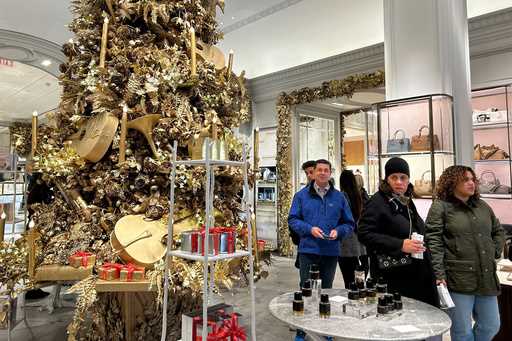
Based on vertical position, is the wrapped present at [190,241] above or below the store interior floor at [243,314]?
above

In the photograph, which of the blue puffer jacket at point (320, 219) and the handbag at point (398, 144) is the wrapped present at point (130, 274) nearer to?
the blue puffer jacket at point (320, 219)

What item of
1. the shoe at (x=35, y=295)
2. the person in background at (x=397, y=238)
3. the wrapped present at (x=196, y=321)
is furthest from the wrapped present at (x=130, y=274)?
the shoe at (x=35, y=295)

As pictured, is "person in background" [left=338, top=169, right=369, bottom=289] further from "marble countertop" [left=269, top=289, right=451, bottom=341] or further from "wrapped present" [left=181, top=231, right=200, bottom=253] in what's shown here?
"wrapped present" [left=181, top=231, right=200, bottom=253]

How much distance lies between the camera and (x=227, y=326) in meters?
1.74

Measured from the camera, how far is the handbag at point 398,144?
3273 mm

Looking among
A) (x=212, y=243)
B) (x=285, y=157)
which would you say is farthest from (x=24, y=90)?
(x=212, y=243)

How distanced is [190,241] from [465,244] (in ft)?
5.57

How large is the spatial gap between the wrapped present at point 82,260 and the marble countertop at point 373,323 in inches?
46.8

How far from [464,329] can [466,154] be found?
1.70m

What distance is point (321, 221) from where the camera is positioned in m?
3.03

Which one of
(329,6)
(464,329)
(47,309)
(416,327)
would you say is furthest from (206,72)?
(329,6)

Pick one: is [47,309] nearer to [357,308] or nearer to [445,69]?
[357,308]

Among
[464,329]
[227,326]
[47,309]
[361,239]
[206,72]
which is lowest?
[47,309]

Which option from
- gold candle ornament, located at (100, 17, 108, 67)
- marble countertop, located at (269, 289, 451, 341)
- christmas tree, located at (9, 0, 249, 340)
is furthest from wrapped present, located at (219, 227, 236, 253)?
gold candle ornament, located at (100, 17, 108, 67)
